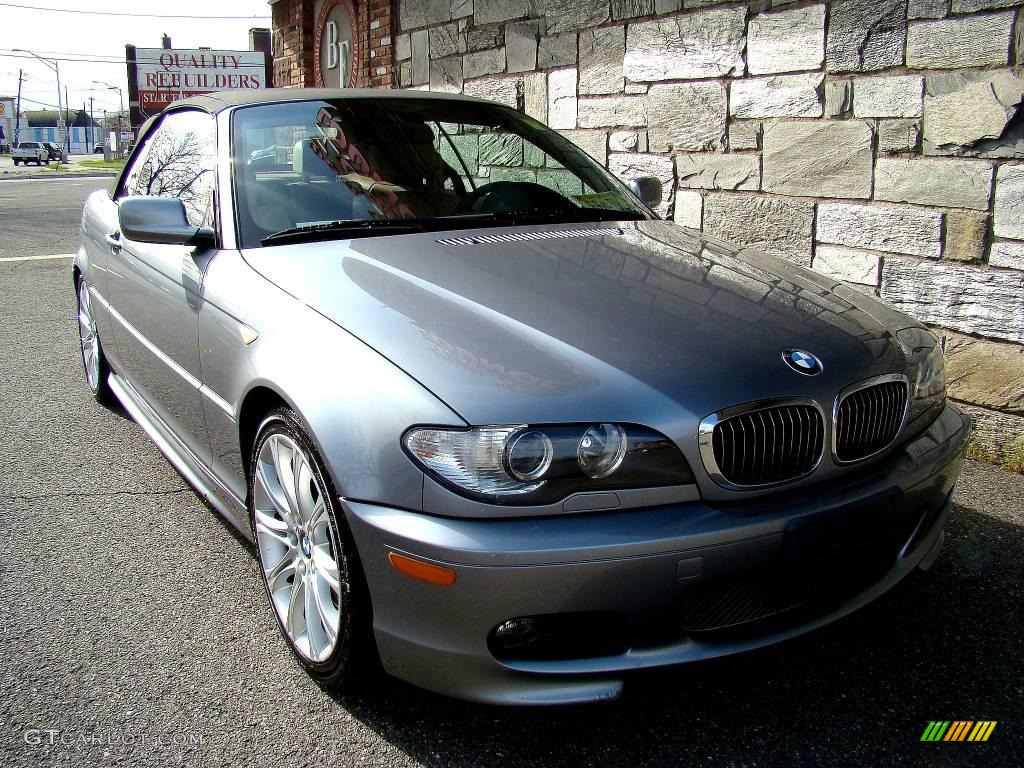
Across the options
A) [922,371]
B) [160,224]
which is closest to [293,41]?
[160,224]

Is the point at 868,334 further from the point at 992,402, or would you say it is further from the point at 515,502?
the point at 992,402

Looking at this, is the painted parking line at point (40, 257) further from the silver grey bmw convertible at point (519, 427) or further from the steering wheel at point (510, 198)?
the steering wheel at point (510, 198)

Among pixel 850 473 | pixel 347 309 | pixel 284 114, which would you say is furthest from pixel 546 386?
pixel 284 114

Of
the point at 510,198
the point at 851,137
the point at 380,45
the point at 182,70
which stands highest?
the point at 182,70

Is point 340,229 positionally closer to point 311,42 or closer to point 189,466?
point 189,466

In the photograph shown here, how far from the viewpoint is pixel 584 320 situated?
7.63 feet

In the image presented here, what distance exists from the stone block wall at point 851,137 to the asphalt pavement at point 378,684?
1.10m

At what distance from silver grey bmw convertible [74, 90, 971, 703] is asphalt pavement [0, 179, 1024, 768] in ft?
0.58

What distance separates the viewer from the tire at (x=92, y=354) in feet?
15.3

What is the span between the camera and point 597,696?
6.51 feet

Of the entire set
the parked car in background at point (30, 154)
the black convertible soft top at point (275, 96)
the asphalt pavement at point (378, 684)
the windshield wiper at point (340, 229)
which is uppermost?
the parked car in background at point (30, 154)

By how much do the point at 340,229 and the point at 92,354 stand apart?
2.52 meters

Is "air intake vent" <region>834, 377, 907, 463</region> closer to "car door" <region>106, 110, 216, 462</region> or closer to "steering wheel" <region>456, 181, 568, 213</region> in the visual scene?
"steering wheel" <region>456, 181, 568, 213</region>

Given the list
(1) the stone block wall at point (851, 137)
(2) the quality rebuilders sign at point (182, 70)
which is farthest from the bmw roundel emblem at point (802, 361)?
(2) the quality rebuilders sign at point (182, 70)
